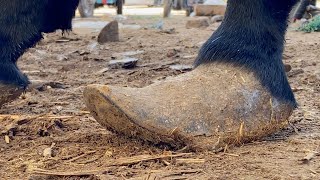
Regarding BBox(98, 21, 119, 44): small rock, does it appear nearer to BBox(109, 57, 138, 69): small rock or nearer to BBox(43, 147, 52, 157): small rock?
BBox(109, 57, 138, 69): small rock

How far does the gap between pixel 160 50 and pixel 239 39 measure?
322cm

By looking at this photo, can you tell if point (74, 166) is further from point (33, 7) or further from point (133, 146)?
point (33, 7)

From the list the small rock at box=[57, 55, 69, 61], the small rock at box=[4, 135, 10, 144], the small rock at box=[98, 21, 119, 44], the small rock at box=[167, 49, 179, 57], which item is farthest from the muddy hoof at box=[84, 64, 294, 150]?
the small rock at box=[98, 21, 119, 44]

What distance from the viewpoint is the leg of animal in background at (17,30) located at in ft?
6.45

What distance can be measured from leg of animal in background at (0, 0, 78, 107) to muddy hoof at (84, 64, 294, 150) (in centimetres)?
40

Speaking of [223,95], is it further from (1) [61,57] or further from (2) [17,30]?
(1) [61,57]

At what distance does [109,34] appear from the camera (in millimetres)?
5934

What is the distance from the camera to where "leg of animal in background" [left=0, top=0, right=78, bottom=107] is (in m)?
1.97

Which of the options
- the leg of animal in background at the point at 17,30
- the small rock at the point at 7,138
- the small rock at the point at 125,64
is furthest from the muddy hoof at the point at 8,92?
the small rock at the point at 125,64

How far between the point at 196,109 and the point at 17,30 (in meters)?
0.65

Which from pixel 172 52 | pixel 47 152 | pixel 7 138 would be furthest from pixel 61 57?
pixel 47 152

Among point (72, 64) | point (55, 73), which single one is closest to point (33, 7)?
point (55, 73)

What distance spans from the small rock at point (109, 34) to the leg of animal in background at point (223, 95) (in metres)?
3.96

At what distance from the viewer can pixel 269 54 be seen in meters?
1.91
